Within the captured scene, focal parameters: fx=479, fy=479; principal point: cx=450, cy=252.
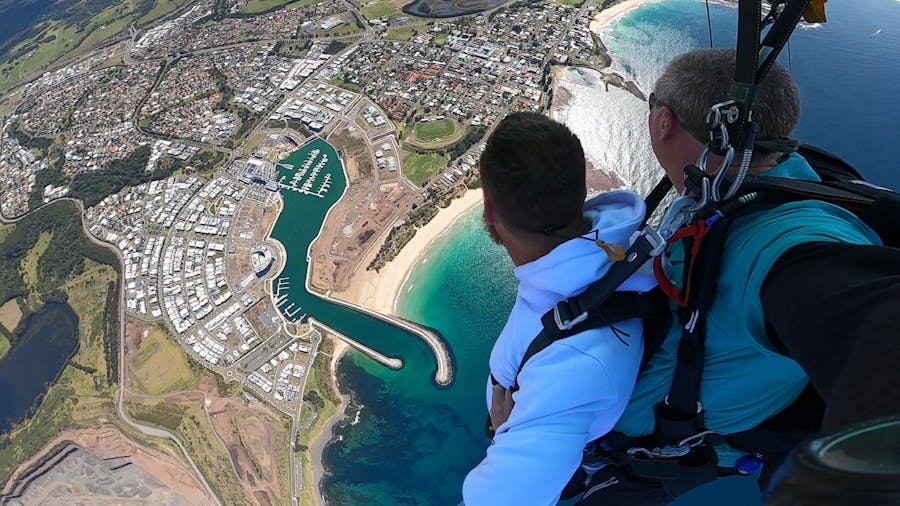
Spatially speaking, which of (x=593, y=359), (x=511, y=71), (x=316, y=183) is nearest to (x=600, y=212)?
(x=593, y=359)

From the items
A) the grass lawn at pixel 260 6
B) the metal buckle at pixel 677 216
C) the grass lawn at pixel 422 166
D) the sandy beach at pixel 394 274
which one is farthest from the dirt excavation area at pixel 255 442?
the grass lawn at pixel 260 6

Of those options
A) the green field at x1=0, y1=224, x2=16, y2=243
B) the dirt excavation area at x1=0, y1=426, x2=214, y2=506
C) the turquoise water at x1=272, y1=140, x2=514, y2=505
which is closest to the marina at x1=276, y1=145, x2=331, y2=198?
the turquoise water at x1=272, y1=140, x2=514, y2=505

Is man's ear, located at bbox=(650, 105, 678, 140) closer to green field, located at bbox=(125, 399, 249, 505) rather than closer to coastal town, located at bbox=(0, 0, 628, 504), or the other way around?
coastal town, located at bbox=(0, 0, 628, 504)

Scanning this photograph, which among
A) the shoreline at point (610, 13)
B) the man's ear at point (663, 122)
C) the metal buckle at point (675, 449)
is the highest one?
the man's ear at point (663, 122)

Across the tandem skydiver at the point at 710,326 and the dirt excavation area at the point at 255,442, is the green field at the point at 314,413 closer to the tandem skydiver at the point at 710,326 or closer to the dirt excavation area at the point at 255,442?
the dirt excavation area at the point at 255,442

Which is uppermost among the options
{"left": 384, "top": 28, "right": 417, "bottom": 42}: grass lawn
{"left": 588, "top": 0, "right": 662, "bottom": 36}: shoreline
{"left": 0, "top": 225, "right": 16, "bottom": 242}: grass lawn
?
{"left": 384, "top": 28, "right": 417, "bottom": 42}: grass lawn

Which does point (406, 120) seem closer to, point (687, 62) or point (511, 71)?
point (511, 71)
